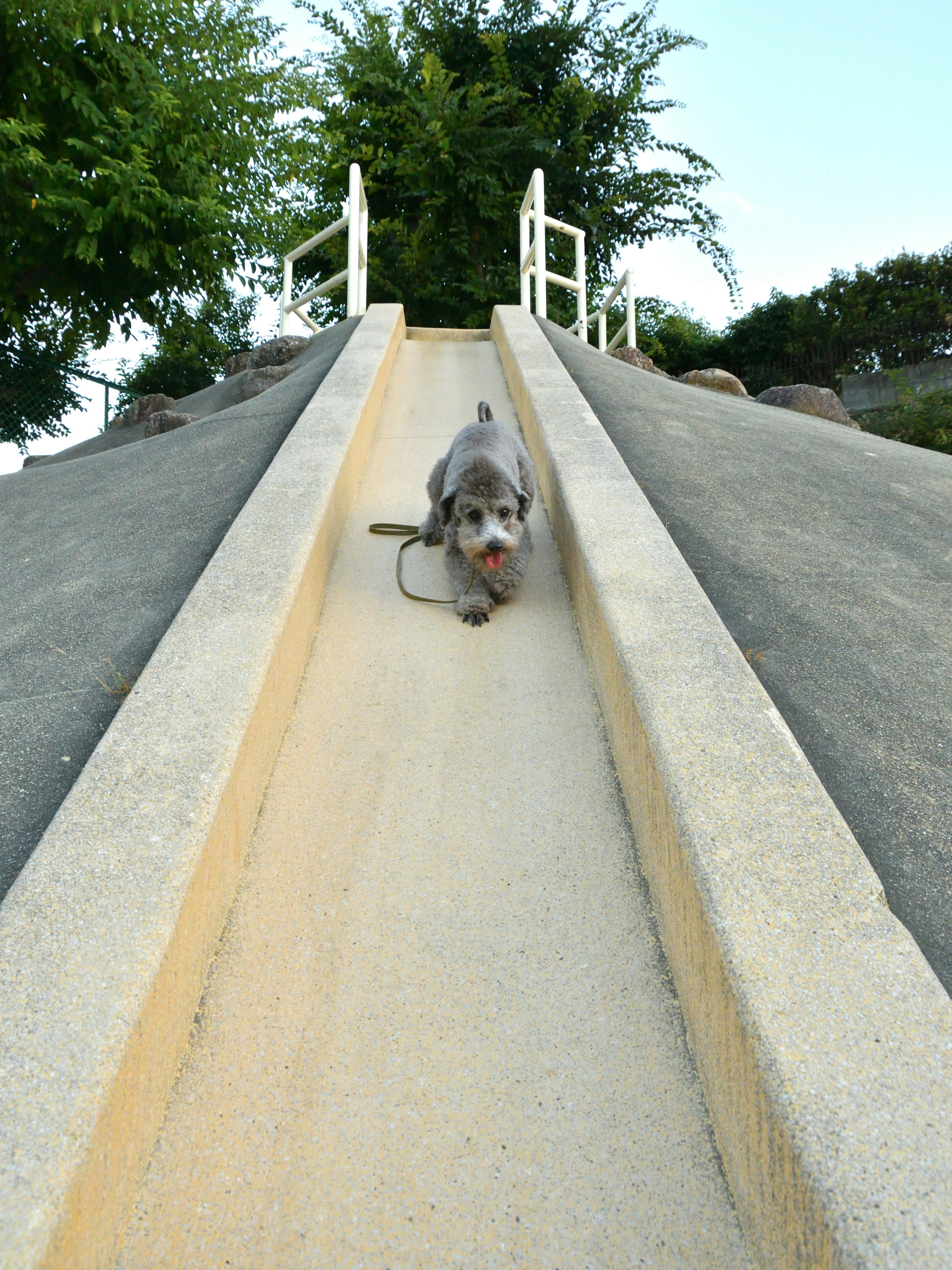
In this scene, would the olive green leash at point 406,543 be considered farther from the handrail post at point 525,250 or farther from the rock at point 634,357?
the handrail post at point 525,250

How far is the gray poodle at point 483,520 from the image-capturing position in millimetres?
3490

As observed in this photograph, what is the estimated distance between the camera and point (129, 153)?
8.65m

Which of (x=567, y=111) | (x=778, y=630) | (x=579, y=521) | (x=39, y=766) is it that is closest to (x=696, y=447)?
(x=579, y=521)

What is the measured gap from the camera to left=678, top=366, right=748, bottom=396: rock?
372 inches

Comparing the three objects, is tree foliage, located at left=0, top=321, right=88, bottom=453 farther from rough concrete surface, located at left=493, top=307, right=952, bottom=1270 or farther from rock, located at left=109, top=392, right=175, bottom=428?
rough concrete surface, located at left=493, top=307, right=952, bottom=1270

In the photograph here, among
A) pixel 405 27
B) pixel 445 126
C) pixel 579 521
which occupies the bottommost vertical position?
pixel 579 521

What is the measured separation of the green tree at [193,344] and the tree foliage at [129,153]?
36 centimetres

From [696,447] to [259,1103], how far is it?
4.24 metres

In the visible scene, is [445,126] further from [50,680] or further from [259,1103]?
[259,1103]

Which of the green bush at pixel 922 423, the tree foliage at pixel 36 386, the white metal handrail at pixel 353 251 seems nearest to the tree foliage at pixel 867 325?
the green bush at pixel 922 423

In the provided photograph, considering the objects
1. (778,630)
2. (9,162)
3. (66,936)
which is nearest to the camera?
(66,936)

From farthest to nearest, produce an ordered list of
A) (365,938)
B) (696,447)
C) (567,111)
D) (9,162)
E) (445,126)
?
(567,111) → (445,126) → (9,162) → (696,447) → (365,938)

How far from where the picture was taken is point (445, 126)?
13.5 meters

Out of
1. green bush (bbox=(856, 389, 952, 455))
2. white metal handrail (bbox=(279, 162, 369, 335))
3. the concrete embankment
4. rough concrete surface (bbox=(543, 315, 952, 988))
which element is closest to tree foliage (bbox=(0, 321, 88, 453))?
white metal handrail (bbox=(279, 162, 369, 335))
